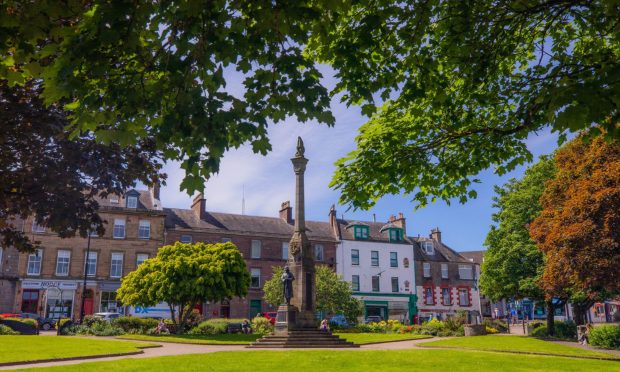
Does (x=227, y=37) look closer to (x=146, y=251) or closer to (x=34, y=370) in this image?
(x=34, y=370)

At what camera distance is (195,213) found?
48906 millimetres

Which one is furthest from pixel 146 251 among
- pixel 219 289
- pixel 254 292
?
pixel 219 289

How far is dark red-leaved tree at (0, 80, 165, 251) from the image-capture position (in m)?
8.09

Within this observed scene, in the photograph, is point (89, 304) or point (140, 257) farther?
point (140, 257)

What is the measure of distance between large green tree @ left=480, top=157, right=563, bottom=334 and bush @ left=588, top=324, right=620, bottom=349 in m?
8.06

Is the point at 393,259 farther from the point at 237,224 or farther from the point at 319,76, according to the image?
the point at 319,76

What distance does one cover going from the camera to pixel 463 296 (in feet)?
186

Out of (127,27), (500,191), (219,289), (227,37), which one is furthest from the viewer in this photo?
(500,191)

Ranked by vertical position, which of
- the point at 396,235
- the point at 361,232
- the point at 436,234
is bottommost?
the point at 396,235

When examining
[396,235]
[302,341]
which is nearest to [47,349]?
[302,341]

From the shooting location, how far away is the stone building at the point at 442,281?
55.2 m

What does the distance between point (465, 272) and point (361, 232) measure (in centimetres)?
1334

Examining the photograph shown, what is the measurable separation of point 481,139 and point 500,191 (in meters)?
31.1

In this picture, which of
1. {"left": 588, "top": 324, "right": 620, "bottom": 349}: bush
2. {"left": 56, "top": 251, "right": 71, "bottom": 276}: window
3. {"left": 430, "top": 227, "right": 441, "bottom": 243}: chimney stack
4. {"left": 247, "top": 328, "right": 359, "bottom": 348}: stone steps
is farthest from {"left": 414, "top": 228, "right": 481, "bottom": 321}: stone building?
{"left": 56, "top": 251, "right": 71, "bottom": 276}: window
